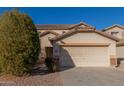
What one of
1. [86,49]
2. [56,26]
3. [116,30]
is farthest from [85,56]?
→ [116,30]

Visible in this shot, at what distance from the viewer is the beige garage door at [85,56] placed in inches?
928

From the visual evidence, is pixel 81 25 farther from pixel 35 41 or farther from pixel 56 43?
pixel 35 41

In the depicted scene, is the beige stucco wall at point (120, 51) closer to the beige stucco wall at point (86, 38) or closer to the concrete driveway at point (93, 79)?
the beige stucco wall at point (86, 38)

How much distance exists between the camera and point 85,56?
23656mm

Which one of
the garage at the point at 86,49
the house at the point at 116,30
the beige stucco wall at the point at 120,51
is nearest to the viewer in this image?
the garage at the point at 86,49

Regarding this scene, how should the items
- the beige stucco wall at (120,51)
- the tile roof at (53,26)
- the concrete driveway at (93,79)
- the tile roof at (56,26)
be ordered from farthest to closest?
the tile roof at (53,26), the tile roof at (56,26), the beige stucco wall at (120,51), the concrete driveway at (93,79)

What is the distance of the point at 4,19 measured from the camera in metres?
14.8

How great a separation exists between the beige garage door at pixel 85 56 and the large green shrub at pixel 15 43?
29.2 feet

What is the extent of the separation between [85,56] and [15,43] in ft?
35.2

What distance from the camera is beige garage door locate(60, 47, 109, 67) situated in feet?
77.4

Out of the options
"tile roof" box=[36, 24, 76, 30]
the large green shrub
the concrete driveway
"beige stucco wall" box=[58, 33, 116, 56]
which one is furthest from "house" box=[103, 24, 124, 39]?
the large green shrub

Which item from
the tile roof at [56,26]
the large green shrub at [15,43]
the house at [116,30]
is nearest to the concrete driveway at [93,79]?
the large green shrub at [15,43]
